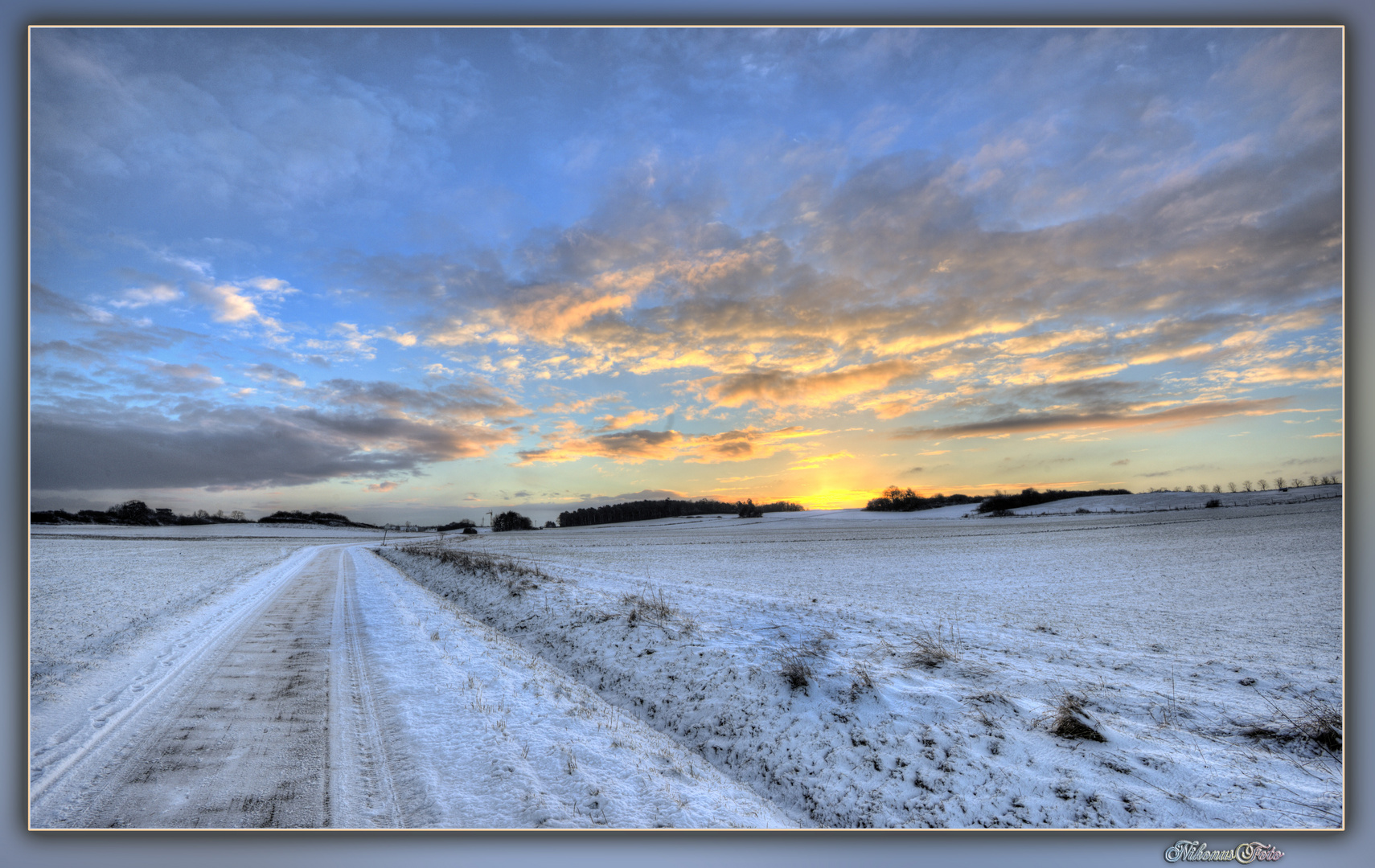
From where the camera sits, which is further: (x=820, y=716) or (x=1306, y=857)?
(x=820, y=716)

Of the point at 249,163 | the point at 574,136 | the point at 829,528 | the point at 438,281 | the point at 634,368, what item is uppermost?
the point at 574,136

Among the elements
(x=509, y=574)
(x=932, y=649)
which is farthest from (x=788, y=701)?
(x=509, y=574)

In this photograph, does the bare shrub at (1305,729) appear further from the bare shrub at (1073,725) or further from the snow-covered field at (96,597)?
the snow-covered field at (96,597)

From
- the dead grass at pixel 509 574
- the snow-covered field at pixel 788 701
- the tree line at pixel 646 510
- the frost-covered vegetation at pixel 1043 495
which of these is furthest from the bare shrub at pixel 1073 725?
the tree line at pixel 646 510

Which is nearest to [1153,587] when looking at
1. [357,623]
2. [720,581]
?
[720,581]

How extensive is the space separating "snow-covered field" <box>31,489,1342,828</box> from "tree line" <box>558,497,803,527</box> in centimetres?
2033

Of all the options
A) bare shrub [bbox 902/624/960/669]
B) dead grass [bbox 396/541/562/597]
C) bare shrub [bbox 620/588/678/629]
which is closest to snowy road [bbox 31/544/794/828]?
bare shrub [bbox 620/588/678/629]

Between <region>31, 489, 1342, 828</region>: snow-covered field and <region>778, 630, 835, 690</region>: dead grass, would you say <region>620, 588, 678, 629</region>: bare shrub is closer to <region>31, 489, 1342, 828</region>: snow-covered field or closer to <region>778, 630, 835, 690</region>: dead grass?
<region>31, 489, 1342, 828</region>: snow-covered field

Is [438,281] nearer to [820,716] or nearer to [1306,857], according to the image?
[820,716]

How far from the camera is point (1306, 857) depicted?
571 centimetres

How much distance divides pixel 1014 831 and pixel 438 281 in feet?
37.5

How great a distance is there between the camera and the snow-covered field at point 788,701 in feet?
17.3

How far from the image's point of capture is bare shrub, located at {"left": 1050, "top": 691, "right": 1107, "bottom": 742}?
5973 millimetres

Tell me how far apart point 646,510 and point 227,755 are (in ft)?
199
